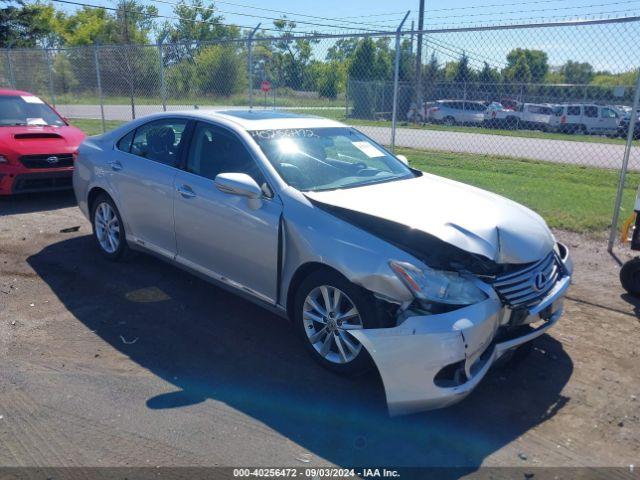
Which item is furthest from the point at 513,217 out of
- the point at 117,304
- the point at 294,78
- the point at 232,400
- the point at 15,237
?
the point at 294,78

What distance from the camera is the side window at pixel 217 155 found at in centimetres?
454

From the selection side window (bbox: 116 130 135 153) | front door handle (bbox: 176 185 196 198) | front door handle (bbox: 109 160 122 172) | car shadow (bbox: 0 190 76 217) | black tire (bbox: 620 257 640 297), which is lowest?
car shadow (bbox: 0 190 76 217)

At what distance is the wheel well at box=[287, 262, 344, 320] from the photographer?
3.82 meters

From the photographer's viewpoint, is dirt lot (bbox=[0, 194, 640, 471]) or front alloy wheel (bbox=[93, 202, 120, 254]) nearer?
dirt lot (bbox=[0, 194, 640, 471])

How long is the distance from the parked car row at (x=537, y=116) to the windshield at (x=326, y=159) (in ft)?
18.1

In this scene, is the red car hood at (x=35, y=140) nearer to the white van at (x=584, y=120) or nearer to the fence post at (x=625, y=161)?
the fence post at (x=625, y=161)

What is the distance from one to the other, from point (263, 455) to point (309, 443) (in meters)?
0.28

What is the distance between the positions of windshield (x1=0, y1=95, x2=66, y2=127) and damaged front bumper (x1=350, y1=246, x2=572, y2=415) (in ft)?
26.8

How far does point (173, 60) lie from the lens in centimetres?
1426

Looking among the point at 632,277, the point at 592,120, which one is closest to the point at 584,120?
the point at 592,120

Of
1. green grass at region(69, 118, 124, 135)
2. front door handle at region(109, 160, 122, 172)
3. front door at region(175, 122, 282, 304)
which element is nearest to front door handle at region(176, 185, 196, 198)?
front door at region(175, 122, 282, 304)

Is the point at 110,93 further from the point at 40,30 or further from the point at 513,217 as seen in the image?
the point at 40,30

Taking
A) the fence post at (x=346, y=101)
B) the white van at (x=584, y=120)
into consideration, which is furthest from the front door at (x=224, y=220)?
the fence post at (x=346, y=101)

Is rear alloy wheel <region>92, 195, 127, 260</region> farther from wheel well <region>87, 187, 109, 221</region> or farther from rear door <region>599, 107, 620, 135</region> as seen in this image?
rear door <region>599, 107, 620, 135</region>
